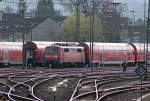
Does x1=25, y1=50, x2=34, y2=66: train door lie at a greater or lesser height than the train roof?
lesser

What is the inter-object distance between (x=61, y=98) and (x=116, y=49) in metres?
42.3

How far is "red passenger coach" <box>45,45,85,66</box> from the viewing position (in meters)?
64.7

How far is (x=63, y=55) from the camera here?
6481 cm

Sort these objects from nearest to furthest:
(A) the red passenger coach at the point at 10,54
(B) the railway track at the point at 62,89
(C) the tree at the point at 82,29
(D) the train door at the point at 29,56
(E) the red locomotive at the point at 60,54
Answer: (B) the railway track at the point at 62,89, (A) the red passenger coach at the point at 10,54, (E) the red locomotive at the point at 60,54, (D) the train door at the point at 29,56, (C) the tree at the point at 82,29

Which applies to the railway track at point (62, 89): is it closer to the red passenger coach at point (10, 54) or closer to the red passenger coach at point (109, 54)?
the red passenger coach at point (10, 54)

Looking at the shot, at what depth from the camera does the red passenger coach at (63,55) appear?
64688mm

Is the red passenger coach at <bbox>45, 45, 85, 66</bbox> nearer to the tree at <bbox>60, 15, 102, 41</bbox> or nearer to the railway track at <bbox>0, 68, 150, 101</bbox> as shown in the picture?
the railway track at <bbox>0, 68, 150, 101</bbox>

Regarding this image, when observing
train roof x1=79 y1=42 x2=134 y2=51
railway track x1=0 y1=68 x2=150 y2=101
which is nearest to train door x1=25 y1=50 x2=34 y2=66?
train roof x1=79 y1=42 x2=134 y2=51

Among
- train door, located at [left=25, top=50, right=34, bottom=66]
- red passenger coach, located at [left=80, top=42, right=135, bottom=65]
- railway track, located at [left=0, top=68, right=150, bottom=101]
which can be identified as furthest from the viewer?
red passenger coach, located at [left=80, top=42, right=135, bottom=65]

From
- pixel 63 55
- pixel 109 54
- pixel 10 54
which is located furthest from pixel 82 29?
pixel 10 54

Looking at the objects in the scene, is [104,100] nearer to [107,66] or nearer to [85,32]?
[107,66]

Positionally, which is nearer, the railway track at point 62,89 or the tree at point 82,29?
the railway track at point 62,89

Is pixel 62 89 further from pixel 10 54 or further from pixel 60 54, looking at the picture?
pixel 10 54

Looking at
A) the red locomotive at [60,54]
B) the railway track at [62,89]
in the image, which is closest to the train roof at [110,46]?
the red locomotive at [60,54]
